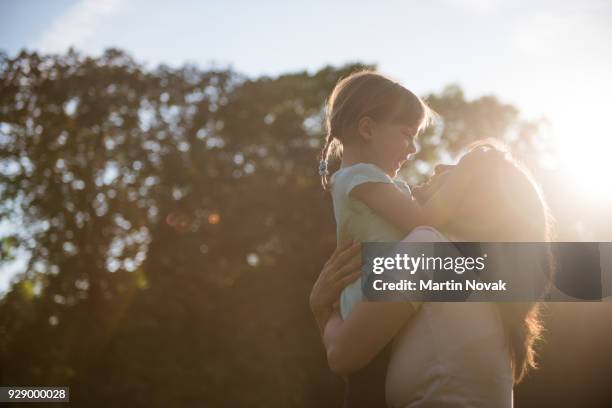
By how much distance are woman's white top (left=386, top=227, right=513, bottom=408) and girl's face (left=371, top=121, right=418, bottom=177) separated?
0.66 metres

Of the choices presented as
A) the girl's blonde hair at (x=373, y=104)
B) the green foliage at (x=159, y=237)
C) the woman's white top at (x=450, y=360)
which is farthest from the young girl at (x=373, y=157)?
the green foliage at (x=159, y=237)

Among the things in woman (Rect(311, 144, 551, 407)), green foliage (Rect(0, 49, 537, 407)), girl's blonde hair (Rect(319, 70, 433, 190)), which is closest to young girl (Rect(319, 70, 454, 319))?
girl's blonde hair (Rect(319, 70, 433, 190))

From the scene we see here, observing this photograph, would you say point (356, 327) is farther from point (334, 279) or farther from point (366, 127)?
point (366, 127)

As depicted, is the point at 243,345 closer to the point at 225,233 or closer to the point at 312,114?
the point at 225,233

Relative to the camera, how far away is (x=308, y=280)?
20.2 metres

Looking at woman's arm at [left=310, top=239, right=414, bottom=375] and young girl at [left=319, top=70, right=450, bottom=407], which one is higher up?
young girl at [left=319, top=70, right=450, bottom=407]

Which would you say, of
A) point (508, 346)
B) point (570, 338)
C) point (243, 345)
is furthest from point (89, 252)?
point (508, 346)

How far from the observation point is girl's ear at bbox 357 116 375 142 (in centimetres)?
258

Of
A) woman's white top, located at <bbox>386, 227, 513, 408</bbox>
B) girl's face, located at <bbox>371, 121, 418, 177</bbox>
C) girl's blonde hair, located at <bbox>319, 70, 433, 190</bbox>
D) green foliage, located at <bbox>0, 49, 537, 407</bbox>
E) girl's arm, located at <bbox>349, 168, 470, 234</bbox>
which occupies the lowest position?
woman's white top, located at <bbox>386, 227, 513, 408</bbox>

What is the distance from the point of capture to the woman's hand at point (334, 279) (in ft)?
7.67

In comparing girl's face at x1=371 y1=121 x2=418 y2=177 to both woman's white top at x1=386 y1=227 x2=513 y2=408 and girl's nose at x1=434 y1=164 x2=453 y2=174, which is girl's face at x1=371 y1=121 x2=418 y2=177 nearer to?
girl's nose at x1=434 y1=164 x2=453 y2=174

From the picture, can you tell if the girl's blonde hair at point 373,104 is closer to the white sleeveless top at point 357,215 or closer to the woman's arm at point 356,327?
the white sleeveless top at point 357,215

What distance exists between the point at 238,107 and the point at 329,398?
984 centimetres

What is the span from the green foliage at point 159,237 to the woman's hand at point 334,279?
48.3 feet
